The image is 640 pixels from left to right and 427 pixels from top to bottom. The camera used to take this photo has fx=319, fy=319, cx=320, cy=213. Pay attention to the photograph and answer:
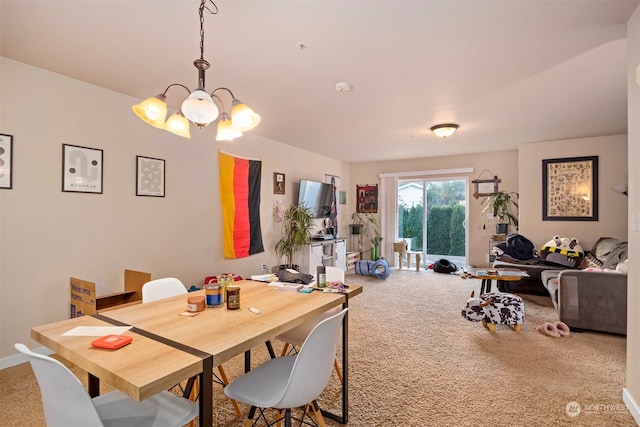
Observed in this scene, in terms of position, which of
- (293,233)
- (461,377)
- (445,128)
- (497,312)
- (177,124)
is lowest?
(461,377)

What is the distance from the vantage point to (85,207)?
9.37 ft

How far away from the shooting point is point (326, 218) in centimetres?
638

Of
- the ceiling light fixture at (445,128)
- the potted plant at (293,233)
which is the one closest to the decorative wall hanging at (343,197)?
the potted plant at (293,233)

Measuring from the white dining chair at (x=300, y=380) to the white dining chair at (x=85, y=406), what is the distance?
0.79 feet

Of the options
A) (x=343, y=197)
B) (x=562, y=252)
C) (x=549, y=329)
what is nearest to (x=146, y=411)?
(x=549, y=329)

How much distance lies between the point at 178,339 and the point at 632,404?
2.66 meters

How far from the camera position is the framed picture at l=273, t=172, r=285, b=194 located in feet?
16.8

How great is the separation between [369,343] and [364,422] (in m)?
1.15

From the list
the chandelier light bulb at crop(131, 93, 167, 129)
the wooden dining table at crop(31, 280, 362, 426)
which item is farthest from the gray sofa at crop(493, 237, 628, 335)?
the chandelier light bulb at crop(131, 93, 167, 129)

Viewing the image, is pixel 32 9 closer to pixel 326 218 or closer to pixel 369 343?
pixel 369 343

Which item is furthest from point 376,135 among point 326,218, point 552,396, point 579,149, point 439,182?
point 552,396

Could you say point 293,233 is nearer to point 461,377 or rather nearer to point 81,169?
Result: point 81,169

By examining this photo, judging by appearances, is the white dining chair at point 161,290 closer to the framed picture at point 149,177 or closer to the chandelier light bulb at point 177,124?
the chandelier light bulb at point 177,124

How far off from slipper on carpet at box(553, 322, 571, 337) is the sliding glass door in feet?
10.1
